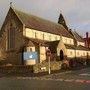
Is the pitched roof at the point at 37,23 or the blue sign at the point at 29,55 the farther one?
the pitched roof at the point at 37,23

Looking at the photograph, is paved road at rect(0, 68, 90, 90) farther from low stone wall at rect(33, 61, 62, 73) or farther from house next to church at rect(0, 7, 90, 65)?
house next to church at rect(0, 7, 90, 65)

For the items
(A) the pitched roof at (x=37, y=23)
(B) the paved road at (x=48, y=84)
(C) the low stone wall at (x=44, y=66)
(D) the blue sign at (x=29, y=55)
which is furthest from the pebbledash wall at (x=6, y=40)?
(B) the paved road at (x=48, y=84)

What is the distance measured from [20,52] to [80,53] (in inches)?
1183

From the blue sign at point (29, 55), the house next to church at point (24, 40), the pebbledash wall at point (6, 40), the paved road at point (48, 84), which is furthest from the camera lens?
the pebbledash wall at point (6, 40)

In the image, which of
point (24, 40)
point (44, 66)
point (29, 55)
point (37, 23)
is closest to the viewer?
point (44, 66)

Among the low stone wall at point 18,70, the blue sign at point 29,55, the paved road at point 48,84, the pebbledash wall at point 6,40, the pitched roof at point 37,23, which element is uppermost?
the pitched roof at point 37,23

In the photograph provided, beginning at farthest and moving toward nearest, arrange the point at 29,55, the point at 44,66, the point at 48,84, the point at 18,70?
the point at 29,55 → the point at 44,66 → the point at 18,70 → the point at 48,84

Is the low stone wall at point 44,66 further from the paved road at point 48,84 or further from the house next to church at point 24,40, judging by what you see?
the paved road at point 48,84

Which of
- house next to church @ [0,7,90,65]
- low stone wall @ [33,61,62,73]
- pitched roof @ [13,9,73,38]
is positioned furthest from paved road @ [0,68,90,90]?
pitched roof @ [13,9,73,38]

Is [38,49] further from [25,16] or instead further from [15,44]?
[25,16]

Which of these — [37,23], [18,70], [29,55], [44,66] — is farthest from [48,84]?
[37,23]

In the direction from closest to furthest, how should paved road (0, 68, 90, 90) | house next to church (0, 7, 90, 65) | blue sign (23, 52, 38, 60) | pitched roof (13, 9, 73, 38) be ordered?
paved road (0, 68, 90, 90)
blue sign (23, 52, 38, 60)
house next to church (0, 7, 90, 65)
pitched roof (13, 9, 73, 38)

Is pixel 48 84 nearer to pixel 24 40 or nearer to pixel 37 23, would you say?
pixel 24 40

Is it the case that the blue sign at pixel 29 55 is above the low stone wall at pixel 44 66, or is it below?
above
